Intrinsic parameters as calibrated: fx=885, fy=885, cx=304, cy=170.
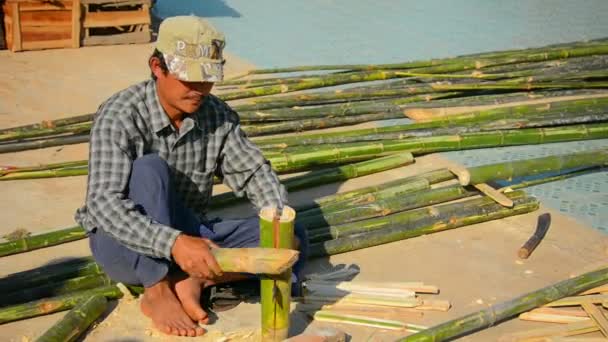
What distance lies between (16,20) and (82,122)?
237 centimetres

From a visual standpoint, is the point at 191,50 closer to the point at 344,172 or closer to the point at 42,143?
the point at 344,172

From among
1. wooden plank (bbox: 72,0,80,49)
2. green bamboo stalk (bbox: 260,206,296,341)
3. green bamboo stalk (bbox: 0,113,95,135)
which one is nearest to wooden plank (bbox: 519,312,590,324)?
green bamboo stalk (bbox: 260,206,296,341)

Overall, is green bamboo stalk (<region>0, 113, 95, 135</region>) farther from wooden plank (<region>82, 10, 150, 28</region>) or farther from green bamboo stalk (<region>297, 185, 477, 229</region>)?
wooden plank (<region>82, 10, 150, 28</region>)

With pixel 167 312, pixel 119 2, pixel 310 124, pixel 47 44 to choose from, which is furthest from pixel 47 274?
pixel 119 2

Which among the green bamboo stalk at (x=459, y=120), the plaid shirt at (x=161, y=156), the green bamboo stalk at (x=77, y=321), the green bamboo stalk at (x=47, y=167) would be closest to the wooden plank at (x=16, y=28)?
the green bamboo stalk at (x=47, y=167)

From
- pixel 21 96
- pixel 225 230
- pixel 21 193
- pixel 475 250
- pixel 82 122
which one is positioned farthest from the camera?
pixel 21 96

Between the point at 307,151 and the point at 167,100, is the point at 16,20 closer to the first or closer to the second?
the point at 307,151

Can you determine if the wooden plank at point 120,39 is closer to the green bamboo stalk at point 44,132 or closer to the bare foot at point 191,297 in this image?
the green bamboo stalk at point 44,132

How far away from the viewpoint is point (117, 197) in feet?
10.1

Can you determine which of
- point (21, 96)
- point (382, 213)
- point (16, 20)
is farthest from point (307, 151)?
point (16, 20)

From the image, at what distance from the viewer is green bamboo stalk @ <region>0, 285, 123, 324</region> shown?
3182 millimetres

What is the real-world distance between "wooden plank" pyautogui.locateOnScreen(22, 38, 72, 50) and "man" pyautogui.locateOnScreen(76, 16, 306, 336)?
4460 millimetres

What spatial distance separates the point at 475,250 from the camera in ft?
13.0

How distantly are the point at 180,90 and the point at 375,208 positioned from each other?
1285 millimetres
